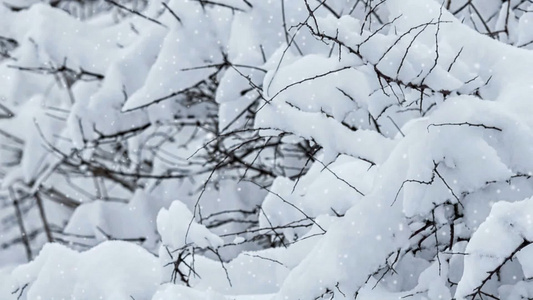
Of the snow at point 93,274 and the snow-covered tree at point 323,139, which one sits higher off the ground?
the snow-covered tree at point 323,139

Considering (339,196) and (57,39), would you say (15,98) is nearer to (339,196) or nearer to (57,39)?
(57,39)

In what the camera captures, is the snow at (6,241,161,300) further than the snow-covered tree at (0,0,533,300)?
Yes

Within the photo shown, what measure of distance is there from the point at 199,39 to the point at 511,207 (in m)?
2.11

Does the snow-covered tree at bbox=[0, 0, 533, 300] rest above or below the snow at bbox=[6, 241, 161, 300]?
above

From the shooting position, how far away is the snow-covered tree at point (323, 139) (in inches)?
75.4

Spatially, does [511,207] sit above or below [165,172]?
above

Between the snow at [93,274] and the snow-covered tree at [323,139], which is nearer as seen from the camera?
the snow-covered tree at [323,139]

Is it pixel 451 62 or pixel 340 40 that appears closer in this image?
pixel 340 40

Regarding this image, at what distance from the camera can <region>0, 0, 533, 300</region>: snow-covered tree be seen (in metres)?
1.92

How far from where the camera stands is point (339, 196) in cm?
224

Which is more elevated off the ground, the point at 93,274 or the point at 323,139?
the point at 323,139

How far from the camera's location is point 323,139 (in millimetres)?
2135

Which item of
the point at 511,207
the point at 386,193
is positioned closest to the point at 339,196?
the point at 386,193

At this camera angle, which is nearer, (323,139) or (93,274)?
(323,139)
